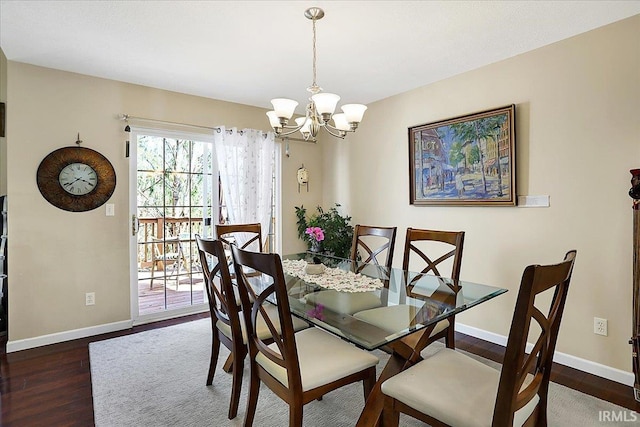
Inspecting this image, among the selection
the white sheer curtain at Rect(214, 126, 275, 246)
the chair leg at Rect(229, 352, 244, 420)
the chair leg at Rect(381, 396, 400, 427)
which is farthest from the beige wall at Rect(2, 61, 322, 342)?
the chair leg at Rect(381, 396, 400, 427)

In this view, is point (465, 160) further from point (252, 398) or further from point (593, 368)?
point (252, 398)

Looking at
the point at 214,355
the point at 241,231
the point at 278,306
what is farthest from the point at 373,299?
the point at 241,231

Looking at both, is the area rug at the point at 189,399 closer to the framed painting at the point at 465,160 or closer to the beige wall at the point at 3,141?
the framed painting at the point at 465,160

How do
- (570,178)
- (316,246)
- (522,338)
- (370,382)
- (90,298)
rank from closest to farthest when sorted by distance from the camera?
(522,338) → (370,382) → (570,178) → (90,298) → (316,246)

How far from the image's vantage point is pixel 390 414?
4.75ft

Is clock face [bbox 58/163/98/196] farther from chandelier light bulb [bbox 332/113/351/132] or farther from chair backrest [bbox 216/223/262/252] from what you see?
chandelier light bulb [bbox 332/113/351/132]

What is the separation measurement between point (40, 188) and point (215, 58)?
6.40ft

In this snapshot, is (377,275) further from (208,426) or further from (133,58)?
(133,58)

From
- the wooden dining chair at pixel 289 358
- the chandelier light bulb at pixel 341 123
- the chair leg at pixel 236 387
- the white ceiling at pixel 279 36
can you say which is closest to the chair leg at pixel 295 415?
the wooden dining chair at pixel 289 358

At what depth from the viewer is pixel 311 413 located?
2.02 m

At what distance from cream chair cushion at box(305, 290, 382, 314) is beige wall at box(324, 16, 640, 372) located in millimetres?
1624

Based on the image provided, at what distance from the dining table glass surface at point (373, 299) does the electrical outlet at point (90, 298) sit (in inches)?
73.8

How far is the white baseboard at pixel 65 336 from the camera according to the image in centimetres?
292

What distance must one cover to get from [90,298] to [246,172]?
2040 mm
